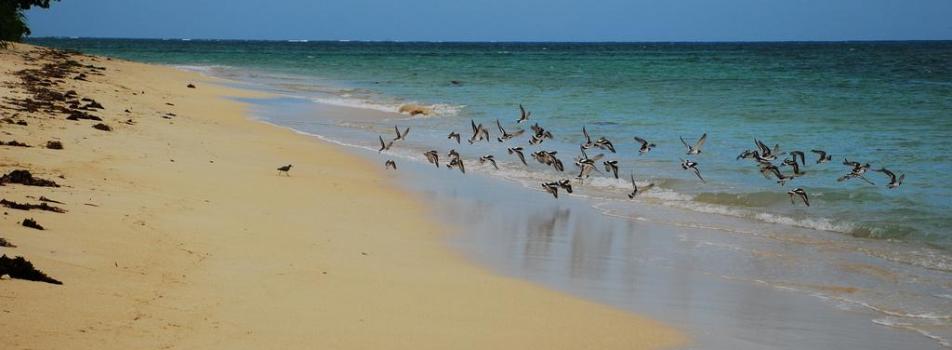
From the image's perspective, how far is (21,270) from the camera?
6.90 meters

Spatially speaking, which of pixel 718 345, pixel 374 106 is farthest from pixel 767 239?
pixel 374 106

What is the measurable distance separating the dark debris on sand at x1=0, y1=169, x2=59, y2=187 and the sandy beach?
200 millimetres

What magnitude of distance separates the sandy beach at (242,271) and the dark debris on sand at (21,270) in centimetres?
10

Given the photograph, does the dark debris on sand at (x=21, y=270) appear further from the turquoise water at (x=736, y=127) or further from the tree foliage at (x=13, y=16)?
the turquoise water at (x=736, y=127)

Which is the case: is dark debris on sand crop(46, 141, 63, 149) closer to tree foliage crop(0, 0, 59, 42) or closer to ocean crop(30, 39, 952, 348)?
tree foliage crop(0, 0, 59, 42)

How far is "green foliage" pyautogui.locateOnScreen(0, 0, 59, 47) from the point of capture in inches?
499

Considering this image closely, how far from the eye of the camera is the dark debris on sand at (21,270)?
6866 millimetres

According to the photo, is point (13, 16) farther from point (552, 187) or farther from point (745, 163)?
point (745, 163)

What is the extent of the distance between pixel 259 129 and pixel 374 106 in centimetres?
1238

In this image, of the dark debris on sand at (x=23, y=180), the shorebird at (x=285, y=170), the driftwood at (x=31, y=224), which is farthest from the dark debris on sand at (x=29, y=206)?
the shorebird at (x=285, y=170)

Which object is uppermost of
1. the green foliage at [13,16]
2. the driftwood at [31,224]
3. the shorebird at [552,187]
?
the green foliage at [13,16]

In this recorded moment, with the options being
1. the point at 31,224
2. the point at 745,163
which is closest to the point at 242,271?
the point at 31,224

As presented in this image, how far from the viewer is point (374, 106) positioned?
118ft

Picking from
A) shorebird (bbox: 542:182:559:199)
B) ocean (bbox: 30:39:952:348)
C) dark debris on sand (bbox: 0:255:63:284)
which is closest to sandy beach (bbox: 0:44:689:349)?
dark debris on sand (bbox: 0:255:63:284)
